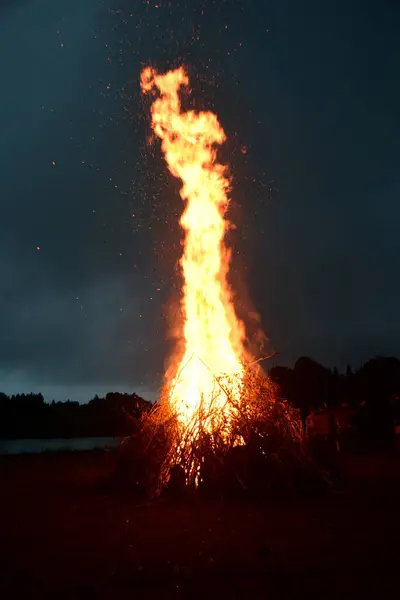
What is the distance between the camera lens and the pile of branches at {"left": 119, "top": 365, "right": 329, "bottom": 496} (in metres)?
10.4

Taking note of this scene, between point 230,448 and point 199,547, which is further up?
point 230,448

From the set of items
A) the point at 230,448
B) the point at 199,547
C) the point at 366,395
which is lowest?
the point at 199,547

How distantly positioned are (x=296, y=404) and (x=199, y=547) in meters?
28.6

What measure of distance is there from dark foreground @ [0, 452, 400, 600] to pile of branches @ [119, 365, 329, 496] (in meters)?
0.66

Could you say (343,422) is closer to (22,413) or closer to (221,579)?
(22,413)

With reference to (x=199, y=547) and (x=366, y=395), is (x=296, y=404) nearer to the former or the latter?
(x=366, y=395)

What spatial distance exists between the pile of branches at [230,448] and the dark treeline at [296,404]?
38.9 inches

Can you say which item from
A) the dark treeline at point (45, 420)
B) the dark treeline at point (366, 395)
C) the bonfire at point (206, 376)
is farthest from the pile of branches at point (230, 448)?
the dark treeline at point (45, 420)

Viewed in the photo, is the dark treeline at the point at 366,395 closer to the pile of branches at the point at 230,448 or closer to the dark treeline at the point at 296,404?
the dark treeline at the point at 296,404

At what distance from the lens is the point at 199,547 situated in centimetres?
641

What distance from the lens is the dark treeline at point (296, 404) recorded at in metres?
19.5

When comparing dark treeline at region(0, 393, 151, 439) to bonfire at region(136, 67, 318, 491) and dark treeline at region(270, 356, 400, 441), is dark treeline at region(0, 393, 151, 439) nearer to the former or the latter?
dark treeline at region(270, 356, 400, 441)

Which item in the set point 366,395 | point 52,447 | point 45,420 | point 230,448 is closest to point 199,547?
point 230,448

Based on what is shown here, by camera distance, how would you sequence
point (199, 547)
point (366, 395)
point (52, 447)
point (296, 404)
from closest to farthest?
1. point (199, 547)
2. point (52, 447)
3. point (366, 395)
4. point (296, 404)
